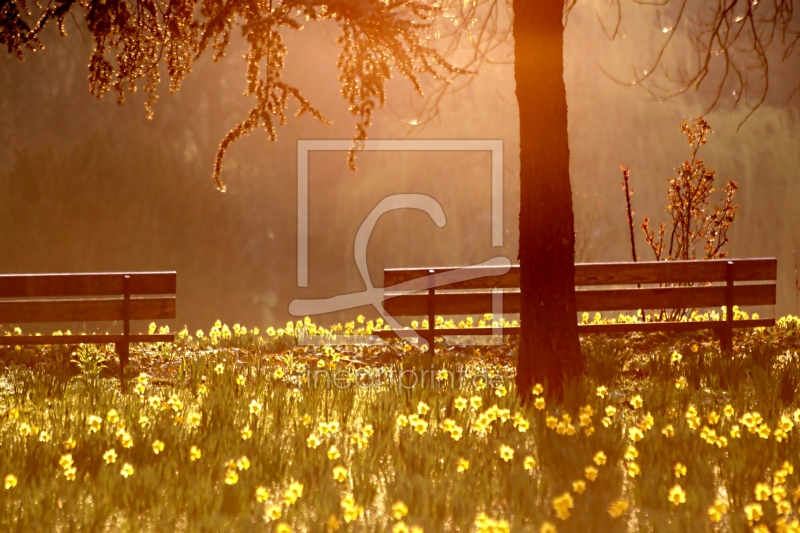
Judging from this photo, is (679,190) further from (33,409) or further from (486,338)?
(33,409)

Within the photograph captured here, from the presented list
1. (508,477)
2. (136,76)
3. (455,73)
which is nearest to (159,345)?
(136,76)

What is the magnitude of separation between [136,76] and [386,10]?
3.40 meters

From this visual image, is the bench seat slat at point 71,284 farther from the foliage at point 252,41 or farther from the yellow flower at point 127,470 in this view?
the yellow flower at point 127,470

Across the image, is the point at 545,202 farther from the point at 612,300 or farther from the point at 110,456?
the point at 612,300

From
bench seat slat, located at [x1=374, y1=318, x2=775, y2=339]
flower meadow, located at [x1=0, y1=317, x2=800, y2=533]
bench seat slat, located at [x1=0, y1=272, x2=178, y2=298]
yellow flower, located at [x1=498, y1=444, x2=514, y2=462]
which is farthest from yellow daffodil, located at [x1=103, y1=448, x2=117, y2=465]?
bench seat slat, located at [x1=374, y1=318, x2=775, y2=339]

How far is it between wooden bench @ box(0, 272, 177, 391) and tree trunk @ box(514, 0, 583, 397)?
4.94 m

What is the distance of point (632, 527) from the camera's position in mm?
3727

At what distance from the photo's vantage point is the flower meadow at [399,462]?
3.61m

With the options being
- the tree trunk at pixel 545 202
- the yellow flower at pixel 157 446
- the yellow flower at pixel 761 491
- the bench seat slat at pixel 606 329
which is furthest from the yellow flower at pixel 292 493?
the bench seat slat at pixel 606 329

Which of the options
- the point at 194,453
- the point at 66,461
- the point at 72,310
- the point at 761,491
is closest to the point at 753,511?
the point at 761,491

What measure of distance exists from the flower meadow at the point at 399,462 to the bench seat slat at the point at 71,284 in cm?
258

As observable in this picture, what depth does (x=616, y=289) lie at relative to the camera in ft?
34.5

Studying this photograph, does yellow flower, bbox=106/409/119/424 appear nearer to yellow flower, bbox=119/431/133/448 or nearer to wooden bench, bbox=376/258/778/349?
yellow flower, bbox=119/431/133/448

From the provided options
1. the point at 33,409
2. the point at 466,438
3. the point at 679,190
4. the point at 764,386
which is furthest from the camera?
the point at 679,190
